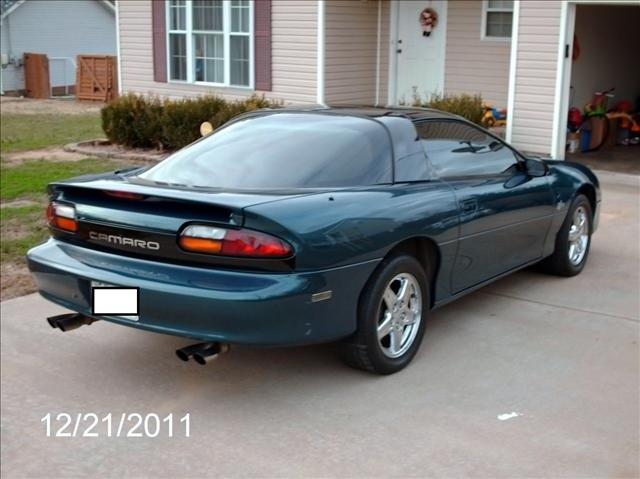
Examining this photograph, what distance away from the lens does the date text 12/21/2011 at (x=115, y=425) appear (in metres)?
4.12

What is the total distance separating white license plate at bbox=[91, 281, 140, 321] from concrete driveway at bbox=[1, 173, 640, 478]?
0.51 m

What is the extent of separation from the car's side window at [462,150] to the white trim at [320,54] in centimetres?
842

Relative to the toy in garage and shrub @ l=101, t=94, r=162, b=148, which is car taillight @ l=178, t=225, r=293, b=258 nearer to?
the toy in garage

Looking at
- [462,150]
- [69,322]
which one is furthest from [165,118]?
[69,322]

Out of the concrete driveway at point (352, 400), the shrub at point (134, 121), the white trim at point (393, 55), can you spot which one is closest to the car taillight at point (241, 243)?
the concrete driveway at point (352, 400)

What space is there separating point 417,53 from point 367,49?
917 millimetres

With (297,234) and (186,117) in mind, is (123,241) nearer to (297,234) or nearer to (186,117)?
(297,234)

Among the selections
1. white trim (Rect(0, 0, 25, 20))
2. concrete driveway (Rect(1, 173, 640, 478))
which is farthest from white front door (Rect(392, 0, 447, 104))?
white trim (Rect(0, 0, 25, 20))

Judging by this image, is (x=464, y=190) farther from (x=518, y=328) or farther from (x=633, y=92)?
(x=633, y=92)

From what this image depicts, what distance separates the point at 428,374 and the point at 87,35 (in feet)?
106

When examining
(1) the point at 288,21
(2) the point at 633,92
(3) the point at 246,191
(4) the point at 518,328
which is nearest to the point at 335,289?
(3) the point at 246,191

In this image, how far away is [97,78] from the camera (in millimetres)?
27078

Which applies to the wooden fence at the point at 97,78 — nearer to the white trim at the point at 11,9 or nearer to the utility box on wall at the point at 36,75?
the utility box on wall at the point at 36,75

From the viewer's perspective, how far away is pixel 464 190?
5320mm
